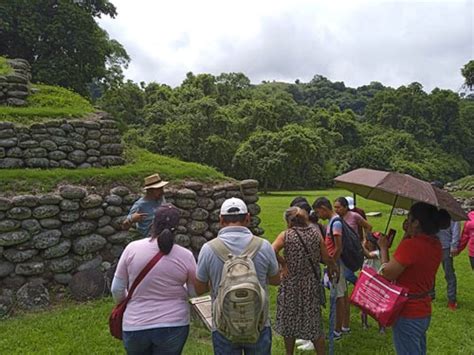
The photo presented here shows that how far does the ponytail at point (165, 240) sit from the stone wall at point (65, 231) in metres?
4.15

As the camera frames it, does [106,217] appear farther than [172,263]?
Yes

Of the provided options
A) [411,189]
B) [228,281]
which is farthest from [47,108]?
[411,189]

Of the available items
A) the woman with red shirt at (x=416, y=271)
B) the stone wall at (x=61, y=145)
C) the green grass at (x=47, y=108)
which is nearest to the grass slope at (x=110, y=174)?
the stone wall at (x=61, y=145)

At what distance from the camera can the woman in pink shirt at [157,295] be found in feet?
9.65

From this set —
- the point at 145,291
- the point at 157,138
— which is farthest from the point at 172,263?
the point at 157,138

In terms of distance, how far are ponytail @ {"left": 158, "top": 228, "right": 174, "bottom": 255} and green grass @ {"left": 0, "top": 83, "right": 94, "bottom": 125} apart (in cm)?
667

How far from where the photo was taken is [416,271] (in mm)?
3160

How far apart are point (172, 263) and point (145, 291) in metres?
0.27

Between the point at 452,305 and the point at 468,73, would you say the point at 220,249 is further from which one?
the point at 468,73

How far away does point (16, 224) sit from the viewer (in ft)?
20.3

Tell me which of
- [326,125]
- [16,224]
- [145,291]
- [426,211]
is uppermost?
[326,125]

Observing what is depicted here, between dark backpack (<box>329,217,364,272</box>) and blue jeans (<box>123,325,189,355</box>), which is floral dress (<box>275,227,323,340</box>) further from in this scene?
blue jeans (<box>123,325,189,355</box>)

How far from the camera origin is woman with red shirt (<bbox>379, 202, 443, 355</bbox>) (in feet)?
10.3

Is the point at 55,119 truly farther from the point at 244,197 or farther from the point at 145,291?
the point at 145,291
